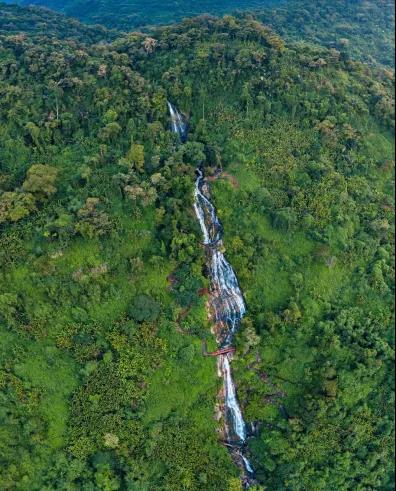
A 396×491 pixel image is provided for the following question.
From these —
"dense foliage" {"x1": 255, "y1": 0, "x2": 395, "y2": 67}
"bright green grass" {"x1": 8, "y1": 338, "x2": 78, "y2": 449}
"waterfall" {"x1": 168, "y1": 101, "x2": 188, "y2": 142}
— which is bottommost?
"bright green grass" {"x1": 8, "y1": 338, "x2": 78, "y2": 449}

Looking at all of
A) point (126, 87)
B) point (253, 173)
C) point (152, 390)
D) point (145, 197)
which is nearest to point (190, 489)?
point (152, 390)

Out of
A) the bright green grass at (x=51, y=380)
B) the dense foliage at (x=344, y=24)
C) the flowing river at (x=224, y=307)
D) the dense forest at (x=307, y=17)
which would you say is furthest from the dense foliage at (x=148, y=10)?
the bright green grass at (x=51, y=380)

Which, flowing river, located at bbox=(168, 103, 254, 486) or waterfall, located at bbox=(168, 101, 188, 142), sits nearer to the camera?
flowing river, located at bbox=(168, 103, 254, 486)

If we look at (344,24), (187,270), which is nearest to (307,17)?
(344,24)

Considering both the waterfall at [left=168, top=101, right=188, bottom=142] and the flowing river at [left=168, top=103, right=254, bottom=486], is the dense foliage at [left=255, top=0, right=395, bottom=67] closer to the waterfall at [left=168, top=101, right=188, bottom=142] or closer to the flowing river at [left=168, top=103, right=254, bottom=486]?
the waterfall at [left=168, top=101, right=188, bottom=142]

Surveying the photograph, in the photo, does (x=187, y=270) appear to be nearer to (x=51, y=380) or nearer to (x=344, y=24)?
(x=51, y=380)

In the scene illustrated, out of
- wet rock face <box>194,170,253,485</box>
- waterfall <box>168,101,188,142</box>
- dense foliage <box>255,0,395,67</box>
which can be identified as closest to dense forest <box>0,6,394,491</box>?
waterfall <box>168,101,188,142</box>

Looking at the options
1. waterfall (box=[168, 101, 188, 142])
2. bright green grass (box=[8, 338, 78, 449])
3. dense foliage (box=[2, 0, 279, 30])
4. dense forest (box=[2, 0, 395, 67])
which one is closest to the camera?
bright green grass (box=[8, 338, 78, 449])
